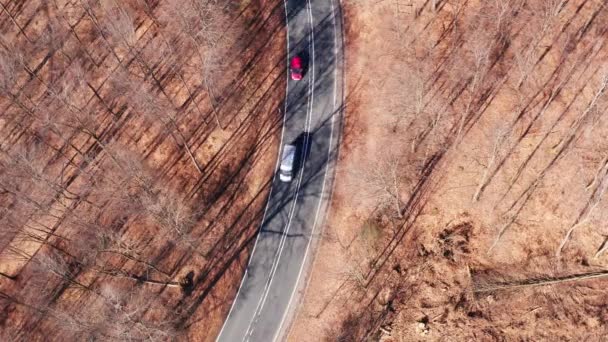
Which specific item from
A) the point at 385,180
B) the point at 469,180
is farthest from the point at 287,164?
the point at 469,180

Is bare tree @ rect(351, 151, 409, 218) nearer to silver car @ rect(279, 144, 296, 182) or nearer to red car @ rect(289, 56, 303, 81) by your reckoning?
silver car @ rect(279, 144, 296, 182)

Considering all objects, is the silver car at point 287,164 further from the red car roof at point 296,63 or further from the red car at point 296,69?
the red car roof at point 296,63

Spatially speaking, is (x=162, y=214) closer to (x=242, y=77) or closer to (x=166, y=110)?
(x=166, y=110)

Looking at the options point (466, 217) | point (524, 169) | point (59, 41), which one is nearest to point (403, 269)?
point (466, 217)

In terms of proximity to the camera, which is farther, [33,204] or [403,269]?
[33,204]

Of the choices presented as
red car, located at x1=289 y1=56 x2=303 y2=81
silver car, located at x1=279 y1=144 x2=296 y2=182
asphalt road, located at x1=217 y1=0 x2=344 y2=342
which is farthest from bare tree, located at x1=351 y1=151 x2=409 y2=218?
red car, located at x1=289 y1=56 x2=303 y2=81

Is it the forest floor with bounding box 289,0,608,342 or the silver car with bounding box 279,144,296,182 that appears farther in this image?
the silver car with bounding box 279,144,296,182
